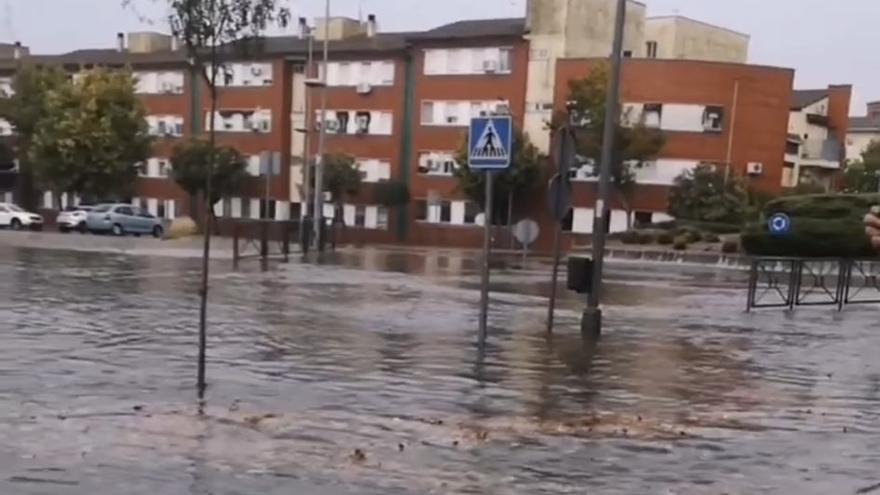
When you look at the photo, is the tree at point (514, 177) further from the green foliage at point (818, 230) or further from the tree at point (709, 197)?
the green foliage at point (818, 230)

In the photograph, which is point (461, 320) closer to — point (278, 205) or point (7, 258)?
point (7, 258)

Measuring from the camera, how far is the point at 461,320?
61.4ft

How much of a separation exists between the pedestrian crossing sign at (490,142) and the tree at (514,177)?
4633cm

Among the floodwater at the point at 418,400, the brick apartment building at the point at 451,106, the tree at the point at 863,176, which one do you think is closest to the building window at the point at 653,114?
the brick apartment building at the point at 451,106

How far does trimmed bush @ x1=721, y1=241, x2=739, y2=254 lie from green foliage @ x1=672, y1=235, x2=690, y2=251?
5.59 ft

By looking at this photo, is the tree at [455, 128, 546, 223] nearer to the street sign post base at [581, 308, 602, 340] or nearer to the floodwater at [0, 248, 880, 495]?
the floodwater at [0, 248, 880, 495]

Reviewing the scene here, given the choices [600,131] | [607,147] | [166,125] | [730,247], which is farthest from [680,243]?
[166,125]

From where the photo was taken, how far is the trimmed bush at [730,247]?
44.9 m

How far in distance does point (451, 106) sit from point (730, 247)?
972 inches

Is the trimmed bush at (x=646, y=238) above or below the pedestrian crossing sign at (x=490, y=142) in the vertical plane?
below

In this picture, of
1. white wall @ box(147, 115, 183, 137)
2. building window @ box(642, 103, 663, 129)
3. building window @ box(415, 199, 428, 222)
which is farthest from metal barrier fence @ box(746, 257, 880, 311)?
white wall @ box(147, 115, 183, 137)

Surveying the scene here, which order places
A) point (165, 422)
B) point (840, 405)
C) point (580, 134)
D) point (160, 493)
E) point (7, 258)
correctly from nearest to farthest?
point (160, 493) → point (165, 422) → point (840, 405) → point (7, 258) → point (580, 134)

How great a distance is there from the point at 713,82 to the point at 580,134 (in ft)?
30.7

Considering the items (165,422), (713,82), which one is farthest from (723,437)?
(713,82)
